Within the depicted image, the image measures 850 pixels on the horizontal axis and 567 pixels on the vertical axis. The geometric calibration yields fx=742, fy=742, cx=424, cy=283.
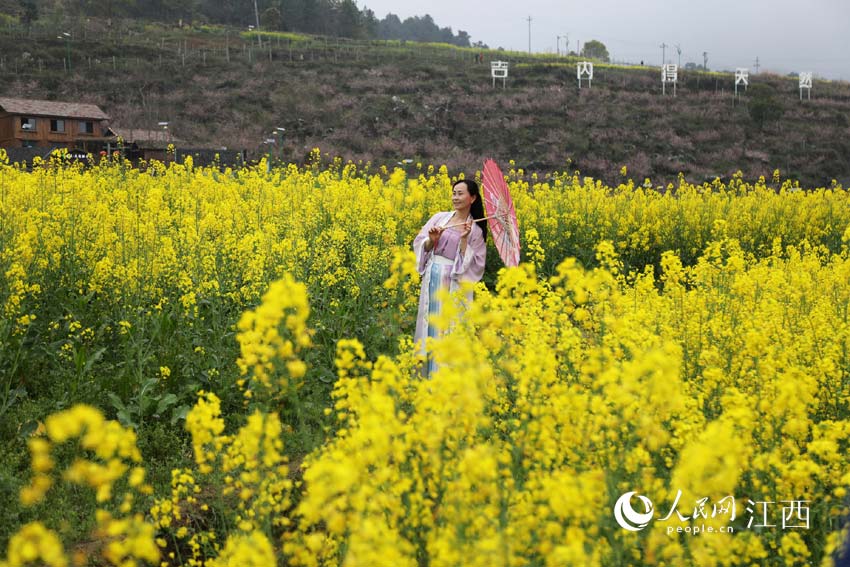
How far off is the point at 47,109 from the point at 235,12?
194 feet

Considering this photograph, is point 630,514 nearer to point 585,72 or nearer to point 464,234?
point 464,234

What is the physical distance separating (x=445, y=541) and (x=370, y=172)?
82.7ft

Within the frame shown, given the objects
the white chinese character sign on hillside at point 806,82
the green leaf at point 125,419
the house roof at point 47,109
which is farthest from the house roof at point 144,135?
the white chinese character sign on hillside at point 806,82

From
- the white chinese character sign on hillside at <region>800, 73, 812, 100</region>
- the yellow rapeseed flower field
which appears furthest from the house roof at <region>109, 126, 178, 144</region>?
the white chinese character sign on hillside at <region>800, 73, 812, 100</region>

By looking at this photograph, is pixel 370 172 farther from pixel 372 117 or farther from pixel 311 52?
pixel 311 52

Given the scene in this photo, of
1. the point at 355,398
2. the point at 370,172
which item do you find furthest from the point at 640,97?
the point at 355,398

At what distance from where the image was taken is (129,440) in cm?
211

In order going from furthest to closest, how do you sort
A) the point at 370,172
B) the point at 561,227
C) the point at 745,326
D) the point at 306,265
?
1. the point at 370,172
2. the point at 561,227
3. the point at 306,265
4. the point at 745,326

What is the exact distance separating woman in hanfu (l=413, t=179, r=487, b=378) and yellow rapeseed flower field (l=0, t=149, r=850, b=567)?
1.20 ft

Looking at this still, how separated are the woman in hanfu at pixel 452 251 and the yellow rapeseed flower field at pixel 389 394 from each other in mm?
364

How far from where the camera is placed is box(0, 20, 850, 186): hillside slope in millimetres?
32125

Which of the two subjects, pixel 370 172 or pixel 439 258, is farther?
pixel 370 172

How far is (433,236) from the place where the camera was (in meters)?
5.92

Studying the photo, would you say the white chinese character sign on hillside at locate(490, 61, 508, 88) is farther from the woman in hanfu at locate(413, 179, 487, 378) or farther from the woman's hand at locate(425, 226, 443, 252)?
the woman's hand at locate(425, 226, 443, 252)
